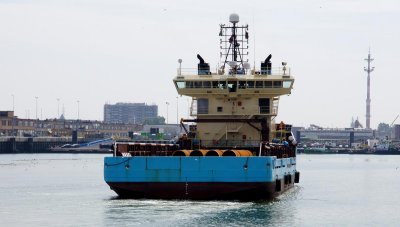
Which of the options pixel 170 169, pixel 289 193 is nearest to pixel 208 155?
pixel 170 169

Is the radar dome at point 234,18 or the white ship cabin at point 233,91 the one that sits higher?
the radar dome at point 234,18

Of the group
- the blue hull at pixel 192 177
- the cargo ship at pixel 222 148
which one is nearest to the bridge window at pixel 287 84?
the cargo ship at pixel 222 148

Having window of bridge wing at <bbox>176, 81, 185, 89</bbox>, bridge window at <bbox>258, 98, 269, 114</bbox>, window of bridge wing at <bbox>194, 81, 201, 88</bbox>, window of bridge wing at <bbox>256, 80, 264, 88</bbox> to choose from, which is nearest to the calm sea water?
bridge window at <bbox>258, 98, 269, 114</bbox>

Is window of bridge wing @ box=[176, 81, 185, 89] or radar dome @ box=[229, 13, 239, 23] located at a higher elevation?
radar dome @ box=[229, 13, 239, 23]

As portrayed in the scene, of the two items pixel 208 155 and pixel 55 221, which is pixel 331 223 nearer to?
pixel 208 155

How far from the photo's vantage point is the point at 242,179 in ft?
170

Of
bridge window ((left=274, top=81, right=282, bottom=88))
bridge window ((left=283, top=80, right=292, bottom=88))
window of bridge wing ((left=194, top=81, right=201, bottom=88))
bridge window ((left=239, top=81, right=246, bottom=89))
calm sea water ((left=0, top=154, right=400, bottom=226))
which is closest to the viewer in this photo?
calm sea water ((left=0, top=154, right=400, bottom=226))

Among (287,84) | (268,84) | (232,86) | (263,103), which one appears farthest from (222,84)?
(287,84)

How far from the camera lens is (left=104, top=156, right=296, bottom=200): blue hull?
2039 inches

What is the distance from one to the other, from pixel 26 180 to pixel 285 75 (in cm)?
3487

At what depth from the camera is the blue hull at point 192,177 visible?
5178 centimetres

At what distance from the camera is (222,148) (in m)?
59.0

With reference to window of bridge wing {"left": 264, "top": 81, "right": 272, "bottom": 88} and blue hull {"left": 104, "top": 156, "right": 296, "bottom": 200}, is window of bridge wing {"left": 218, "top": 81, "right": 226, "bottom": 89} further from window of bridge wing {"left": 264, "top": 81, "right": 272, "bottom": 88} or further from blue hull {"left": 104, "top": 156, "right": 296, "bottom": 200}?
blue hull {"left": 104, "top": 156, "right": 296, "bottom": 200}

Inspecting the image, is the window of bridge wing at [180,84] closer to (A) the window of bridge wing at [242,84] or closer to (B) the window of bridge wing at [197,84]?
(B) the window of bridge wing at [197,84]
